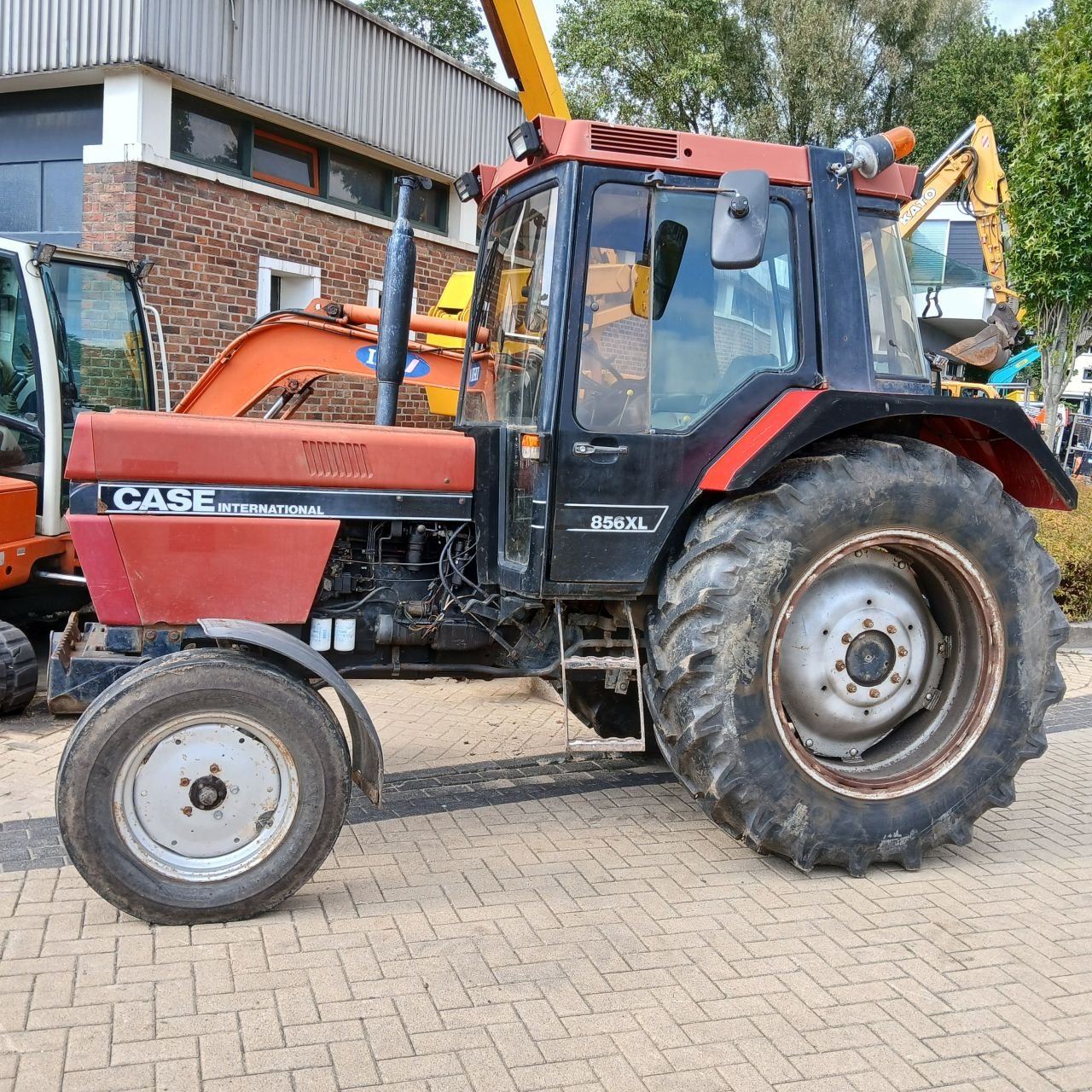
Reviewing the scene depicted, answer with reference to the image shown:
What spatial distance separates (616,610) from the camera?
13.9 ft

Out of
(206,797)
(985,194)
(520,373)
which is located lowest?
(206,797)

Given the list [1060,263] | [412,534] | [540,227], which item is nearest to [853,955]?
[412,534]

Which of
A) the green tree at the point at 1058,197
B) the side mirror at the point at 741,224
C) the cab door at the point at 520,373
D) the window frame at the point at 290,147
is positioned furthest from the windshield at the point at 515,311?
the green tree at the point at 1058,197

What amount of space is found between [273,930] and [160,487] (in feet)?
4.95

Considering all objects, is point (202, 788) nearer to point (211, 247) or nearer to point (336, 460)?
point (336, 460)

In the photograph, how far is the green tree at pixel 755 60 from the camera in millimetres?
23391

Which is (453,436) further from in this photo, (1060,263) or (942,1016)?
(1060,263)

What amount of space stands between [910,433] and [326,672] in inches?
97.3

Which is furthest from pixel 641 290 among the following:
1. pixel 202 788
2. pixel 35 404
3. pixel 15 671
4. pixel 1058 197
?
pixel 1058 197

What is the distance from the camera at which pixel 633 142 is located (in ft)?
12.5

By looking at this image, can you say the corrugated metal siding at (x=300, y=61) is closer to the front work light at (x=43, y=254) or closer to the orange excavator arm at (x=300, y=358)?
the front work light at (x=43, y=254)

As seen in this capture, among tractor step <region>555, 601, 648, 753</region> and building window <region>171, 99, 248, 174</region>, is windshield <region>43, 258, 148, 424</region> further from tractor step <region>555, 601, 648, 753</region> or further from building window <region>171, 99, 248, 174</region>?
tractor step <region>555, 601, 648, 753</region>

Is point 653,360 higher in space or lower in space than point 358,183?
lower

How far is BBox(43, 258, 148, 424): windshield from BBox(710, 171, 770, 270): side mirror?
456 cm
